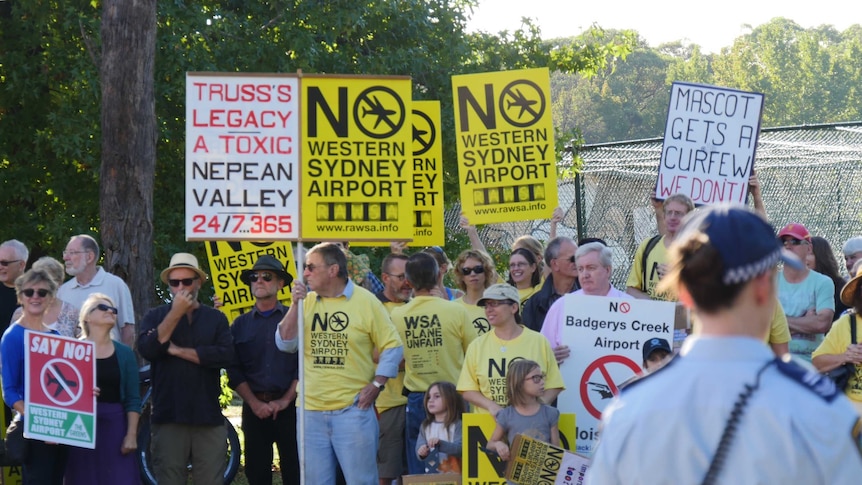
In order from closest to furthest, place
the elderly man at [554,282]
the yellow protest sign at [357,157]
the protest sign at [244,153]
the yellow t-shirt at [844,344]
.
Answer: the yellow t-shirt at [844,344]
the protest sign at [244,153]
the yellow protest sign at [357,157]
the elderly man at [554,282]

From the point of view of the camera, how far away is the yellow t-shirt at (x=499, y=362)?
8.31 meters

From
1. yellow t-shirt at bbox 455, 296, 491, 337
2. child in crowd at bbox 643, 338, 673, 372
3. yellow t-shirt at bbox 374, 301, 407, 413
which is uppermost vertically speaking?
yellow t-shirt at bbox 455, 296, 491, 337

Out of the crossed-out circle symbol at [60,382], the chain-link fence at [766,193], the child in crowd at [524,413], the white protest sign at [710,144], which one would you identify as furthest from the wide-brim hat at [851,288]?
the crossed-out circle symbol at [60,382]

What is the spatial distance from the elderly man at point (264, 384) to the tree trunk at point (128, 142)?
5.92 ft

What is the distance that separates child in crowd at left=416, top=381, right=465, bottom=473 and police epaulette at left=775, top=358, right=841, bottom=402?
20.6 feet

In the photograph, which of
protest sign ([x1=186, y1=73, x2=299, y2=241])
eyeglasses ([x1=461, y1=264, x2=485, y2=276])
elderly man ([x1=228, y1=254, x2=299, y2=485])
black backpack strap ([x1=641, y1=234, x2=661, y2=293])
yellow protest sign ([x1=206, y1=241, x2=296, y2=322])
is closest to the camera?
protest sign ([x1=186, y1=73, x2=299, y2=241])

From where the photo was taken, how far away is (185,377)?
9250mm

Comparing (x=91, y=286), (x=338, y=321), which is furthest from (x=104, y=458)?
(x=338, y=321)

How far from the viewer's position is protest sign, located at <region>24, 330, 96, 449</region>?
338 inches

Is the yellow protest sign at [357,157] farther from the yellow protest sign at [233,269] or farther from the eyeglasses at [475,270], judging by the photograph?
the yellow protest sign at [233,269]

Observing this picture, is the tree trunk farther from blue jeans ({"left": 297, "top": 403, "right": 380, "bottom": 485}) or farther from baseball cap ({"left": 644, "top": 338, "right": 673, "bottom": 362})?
baseball cap ({"left": 644, "top": 338, "right": 673, "bottom": 362})

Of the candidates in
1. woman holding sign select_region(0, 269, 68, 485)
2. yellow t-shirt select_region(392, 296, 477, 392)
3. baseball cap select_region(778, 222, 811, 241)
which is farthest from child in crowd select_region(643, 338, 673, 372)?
woman holding sign select_region(0, 269, 68, 485)

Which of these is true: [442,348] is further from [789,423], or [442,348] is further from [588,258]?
[789,423]

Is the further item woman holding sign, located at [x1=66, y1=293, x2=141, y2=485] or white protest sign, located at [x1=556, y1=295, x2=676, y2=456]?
woman holding sign, located at [x1=66, y1=293, x2=141, y2=485]
